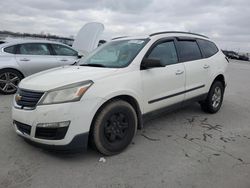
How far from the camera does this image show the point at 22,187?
2.79 metres

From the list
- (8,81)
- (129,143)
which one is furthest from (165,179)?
(8,81)

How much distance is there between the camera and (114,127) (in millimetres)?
3557

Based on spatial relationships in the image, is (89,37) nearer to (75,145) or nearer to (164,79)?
(164,79)

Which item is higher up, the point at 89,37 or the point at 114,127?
the point at 89,37

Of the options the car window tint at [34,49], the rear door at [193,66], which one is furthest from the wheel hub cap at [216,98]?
the car window tint at [34,49]

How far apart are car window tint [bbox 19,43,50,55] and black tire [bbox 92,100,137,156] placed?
5009mm

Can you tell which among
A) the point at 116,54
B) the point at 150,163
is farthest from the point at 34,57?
the point at 150,163

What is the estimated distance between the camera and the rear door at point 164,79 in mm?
3990

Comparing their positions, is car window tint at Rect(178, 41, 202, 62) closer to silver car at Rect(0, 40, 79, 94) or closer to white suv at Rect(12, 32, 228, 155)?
white suv at Rect(12, 32, 228, 155)

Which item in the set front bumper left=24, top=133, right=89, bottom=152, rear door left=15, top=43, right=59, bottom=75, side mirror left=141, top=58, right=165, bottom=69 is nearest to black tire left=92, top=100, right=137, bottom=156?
front bumper left=24, top=133, right=89, bottom=152

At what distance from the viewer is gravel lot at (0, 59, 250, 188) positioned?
2949 millimetres

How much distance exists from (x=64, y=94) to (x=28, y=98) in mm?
541

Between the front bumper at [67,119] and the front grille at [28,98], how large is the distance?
0.09 m

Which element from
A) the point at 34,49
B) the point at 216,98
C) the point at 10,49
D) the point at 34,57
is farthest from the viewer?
the point at 34,49
